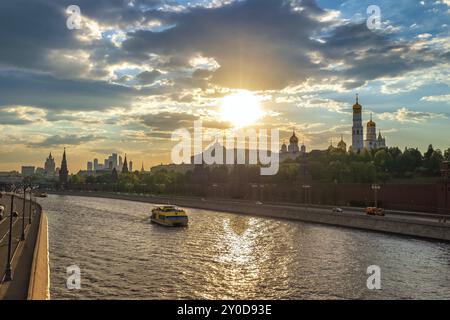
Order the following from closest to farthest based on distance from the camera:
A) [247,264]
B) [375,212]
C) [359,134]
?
[247,264], [375,212], [359,134]

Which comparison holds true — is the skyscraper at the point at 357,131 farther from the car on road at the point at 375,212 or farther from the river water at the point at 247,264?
the river water at the point at 247,264

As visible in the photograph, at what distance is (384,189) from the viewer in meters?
71.7

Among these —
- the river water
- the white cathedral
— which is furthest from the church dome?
the river water

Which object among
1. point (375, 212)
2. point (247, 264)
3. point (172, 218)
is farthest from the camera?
point (172, 218)

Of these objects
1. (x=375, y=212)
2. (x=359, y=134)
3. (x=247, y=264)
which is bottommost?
(x=247, y=264)

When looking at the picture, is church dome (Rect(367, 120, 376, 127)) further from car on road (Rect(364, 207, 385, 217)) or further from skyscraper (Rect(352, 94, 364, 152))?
car on road (Rect(364, 207, 385, 217))

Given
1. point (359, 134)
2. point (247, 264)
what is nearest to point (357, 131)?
point (359, 134)

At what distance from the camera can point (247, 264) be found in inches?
1278

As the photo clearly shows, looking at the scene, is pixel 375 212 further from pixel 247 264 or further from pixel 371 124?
pixel 371 124

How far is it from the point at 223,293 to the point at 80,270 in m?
10.7

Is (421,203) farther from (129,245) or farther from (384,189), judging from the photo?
(129,245)

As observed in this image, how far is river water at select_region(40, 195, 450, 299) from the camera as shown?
24391 mm
